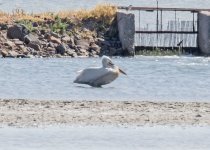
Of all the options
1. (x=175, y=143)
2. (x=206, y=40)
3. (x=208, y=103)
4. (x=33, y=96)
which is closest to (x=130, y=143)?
(x=175, y=143)

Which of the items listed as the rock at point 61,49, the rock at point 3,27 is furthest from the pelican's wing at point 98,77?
the rock at point 3,27

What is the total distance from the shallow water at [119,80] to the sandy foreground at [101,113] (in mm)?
2045

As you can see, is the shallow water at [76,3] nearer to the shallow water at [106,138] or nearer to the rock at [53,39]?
the rock at [53,39]

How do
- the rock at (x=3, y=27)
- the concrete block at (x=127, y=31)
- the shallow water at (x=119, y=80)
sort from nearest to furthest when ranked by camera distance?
1. the shallow water at (x=119, y=80)
2. the concrete block at (x=127, y=31)
3. the rock at (x=3, y=27)

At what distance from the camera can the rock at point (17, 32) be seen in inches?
1842

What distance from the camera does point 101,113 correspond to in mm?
22500

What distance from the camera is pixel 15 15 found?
169ft

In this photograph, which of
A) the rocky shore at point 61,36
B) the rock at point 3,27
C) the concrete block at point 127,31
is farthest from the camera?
the rock at point 3,27

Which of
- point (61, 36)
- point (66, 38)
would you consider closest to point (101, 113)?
point (66, 38)

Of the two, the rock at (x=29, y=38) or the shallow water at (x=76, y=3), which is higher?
the rock at (x=29, y=38)

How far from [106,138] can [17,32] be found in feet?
92.8

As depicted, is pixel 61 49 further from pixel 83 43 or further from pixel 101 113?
pixel 101 113

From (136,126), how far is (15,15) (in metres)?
31.2

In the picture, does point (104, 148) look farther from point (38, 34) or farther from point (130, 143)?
point (38, 34)
